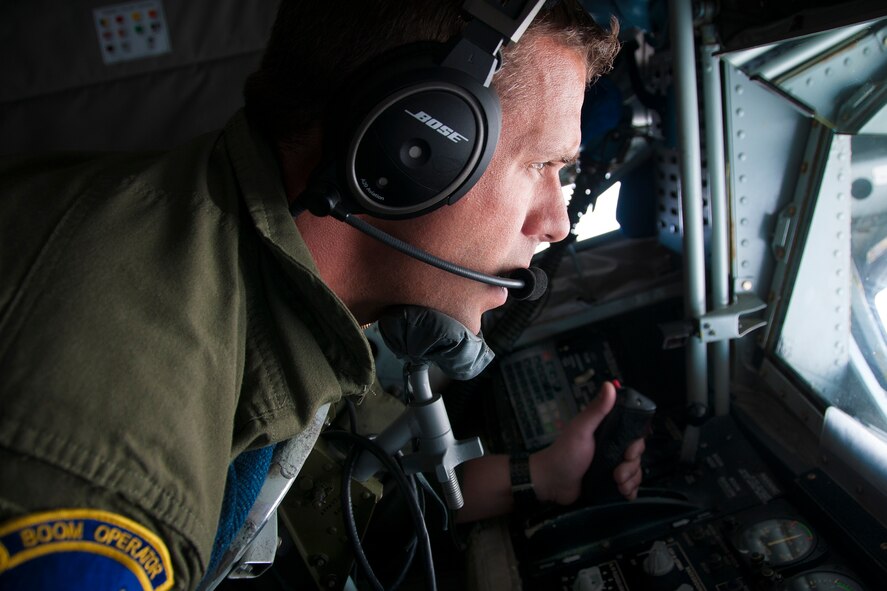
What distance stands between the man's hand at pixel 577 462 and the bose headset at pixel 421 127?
96cm

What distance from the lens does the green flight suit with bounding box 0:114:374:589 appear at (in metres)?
0.53

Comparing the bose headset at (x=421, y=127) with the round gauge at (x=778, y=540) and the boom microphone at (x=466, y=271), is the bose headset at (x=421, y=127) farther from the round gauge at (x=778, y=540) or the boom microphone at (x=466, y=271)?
the round gauge at (x=778, y=540)

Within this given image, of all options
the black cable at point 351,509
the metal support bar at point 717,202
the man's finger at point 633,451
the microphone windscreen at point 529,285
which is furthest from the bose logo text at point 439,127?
the man's finger at point 633,451

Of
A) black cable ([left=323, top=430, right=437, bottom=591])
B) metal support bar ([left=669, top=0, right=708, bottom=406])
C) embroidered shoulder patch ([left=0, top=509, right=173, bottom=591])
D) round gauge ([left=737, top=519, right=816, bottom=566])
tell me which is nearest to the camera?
embroidered shoulder patch ([left=0, top=509, right=173, bottom=591])

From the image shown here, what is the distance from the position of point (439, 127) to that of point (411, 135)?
1.4 inches

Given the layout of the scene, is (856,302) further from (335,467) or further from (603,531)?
(335,467)

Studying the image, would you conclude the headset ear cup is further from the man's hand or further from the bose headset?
the man's hand

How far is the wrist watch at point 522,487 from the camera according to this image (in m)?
→ 1.57

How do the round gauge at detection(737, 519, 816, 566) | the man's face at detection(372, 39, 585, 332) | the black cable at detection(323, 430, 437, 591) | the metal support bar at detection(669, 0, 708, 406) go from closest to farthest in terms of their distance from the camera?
the man's face at detection(372, 39, 585, 332) < the black cable at detection(323, 430, 437, 591) < the round gauge at detection(737, 519, 816, 566) < the metal support bar at detection(669, 0, 708, 406)

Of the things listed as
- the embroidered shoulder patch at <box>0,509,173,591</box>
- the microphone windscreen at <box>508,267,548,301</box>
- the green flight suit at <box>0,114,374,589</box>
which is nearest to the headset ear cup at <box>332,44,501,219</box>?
the green flight suit at <box>0,114,374,589</box>

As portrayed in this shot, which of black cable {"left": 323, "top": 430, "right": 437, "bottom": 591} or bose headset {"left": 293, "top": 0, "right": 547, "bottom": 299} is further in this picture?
black cable {"left": 323, "top": 430, "right": 437, "bottom": 591}

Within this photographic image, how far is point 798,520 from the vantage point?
1.35m

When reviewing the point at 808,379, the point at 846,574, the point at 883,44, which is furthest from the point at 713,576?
the point at 883,44

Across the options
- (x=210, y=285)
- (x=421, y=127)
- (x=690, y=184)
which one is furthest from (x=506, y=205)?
(x=690, y=184)
